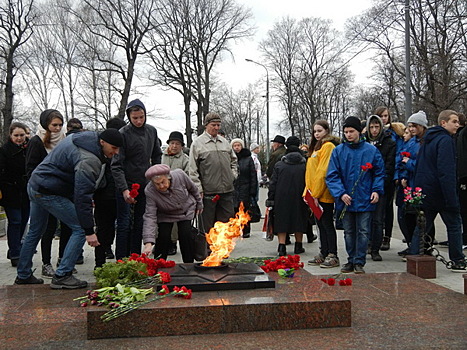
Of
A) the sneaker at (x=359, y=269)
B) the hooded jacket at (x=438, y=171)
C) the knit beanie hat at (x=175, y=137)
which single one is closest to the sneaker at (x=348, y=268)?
the sneaker at (x=359, y=269)

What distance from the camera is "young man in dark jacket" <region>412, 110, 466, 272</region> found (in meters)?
6.08

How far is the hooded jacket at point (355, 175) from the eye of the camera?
6078 millimetres

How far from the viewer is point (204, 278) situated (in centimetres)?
439

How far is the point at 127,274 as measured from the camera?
4.44m

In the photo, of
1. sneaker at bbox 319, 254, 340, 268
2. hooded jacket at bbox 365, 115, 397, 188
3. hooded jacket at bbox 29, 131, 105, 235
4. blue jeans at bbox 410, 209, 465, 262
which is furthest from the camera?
hooded jacket at bbox 365, 115, 397, 188

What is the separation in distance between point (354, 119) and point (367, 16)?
2417cm

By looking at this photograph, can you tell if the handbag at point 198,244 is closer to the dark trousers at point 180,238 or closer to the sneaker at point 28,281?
the dark trousers at point 180,238

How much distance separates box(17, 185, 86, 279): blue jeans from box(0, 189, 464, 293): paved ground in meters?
0.94

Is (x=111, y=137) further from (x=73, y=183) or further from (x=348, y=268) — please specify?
(x=348, y=268)

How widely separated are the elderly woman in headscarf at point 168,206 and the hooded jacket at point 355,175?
69.0 inches

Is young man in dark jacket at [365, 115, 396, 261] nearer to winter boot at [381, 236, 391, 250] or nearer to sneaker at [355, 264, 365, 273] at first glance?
winter boot at [381, 236, 391, 250]

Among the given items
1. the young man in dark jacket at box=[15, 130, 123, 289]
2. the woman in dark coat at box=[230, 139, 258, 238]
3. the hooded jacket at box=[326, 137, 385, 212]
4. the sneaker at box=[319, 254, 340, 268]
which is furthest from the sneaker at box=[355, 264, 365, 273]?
the woman in dark coat at box=[230, 139, 258, 238]

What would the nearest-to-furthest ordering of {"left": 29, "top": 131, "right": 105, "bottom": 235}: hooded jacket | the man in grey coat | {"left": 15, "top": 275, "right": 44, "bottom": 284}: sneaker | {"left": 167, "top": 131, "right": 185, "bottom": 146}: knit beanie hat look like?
{"left": 29, "top": 131, "right": 105, "bottom": 235}: hooded jacket
{"left": 15, "top": 275, "right": 44, "bottom": 284}: sneaker
the man in grey coat
{"left": 167, "top": 131, "right": 185, "bottom": 146}: knit beanie hat

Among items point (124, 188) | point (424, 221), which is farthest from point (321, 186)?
point (124, 188)
